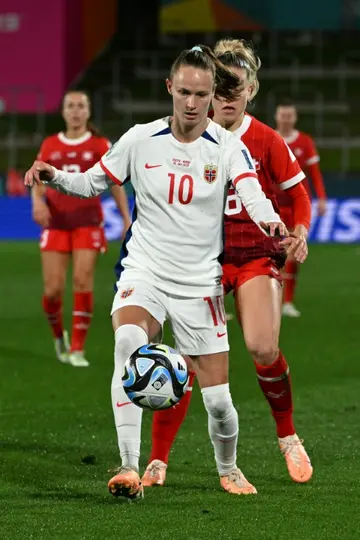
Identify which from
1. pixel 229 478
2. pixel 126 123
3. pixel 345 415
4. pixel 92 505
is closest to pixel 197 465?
pixel 229 478

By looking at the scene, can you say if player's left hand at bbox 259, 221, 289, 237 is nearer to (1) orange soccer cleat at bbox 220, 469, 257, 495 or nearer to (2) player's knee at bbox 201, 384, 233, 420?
(2) player's knee at bbox 201, 384, 233, 420

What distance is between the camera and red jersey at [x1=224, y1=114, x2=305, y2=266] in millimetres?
6152

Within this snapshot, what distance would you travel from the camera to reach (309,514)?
17.1 ft

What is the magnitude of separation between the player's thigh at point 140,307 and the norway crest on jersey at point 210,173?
1.76 feet

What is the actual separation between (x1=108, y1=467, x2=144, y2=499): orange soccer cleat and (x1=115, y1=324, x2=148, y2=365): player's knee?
1.53ft

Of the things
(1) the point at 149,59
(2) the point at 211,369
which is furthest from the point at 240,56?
(1) the point at 149,59

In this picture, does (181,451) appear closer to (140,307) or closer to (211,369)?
(211,369)

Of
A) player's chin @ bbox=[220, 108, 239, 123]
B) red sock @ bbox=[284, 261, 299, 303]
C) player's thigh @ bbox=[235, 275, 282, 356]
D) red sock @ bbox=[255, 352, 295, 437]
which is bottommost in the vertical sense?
red sock @ bbox=[284, 261, 299, 303]

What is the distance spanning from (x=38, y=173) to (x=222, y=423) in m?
1.40

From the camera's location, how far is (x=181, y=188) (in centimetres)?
550

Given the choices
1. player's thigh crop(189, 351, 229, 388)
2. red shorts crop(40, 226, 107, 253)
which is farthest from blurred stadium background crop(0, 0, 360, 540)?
red shorts crop(40, 226, 107, 253)

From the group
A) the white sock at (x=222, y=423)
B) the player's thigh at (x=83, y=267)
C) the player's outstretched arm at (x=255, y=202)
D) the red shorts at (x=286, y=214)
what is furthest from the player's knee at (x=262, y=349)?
the red shorts at (x=286, y=214)

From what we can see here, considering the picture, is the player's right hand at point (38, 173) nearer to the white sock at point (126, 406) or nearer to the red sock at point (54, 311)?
the white sock at point (126, 406)

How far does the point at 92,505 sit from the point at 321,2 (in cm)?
2459
